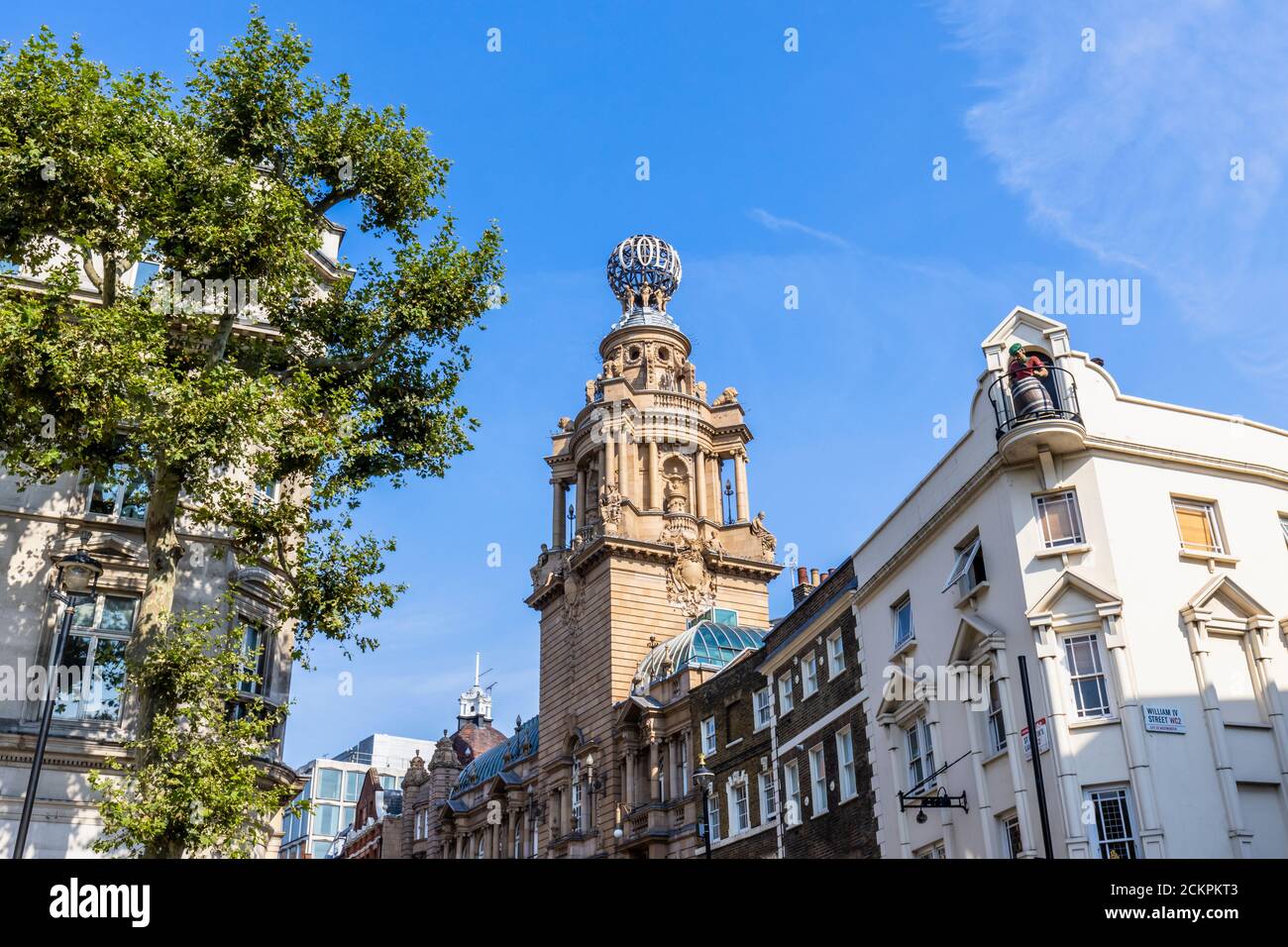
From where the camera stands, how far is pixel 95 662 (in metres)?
24.0

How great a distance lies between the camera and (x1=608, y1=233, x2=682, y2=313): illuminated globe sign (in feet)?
258

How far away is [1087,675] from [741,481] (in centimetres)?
4717

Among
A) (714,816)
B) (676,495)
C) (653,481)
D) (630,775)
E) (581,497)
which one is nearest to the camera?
(714,816)

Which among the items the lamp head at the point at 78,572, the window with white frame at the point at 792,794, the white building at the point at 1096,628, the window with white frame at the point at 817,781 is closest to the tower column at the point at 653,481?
the window with white frame at the point at 792,794

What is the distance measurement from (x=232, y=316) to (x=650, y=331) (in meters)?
53.4

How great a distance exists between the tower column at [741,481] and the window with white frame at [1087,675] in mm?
44722

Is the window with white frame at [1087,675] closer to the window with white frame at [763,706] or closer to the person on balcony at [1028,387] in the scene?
the person on balcony at [1028,387]

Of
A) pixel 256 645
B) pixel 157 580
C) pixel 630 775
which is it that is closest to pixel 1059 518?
pixel 256 645

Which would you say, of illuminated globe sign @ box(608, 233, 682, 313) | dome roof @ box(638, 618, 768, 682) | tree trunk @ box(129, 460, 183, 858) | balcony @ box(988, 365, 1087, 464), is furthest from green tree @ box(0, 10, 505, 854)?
illuminated globe sign @ box(608, 233, 682, 313)

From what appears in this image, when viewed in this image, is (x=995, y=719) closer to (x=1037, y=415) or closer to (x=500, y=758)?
(x=1037, y=415)

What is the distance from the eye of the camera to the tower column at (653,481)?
66.1 meters

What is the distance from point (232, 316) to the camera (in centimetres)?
2159
